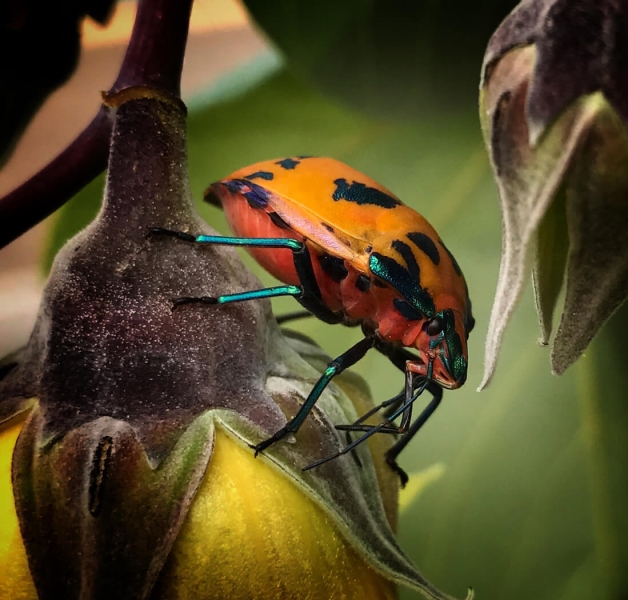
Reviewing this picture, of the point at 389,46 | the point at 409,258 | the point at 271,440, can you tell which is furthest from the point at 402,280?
the point at 389,46

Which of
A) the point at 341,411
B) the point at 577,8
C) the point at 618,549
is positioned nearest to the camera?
the point at 577,8

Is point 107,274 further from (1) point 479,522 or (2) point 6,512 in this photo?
(1) point 479,522

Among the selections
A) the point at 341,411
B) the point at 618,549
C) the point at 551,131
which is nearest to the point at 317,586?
the point at 341,411

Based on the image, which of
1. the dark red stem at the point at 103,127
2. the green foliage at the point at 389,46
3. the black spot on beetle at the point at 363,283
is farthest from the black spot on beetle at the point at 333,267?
the green foliage at the point at 389,46

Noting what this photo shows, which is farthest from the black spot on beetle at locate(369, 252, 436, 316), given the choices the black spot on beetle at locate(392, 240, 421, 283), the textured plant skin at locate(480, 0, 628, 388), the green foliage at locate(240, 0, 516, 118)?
the green foliage at locate(240, 0, 516, 118)

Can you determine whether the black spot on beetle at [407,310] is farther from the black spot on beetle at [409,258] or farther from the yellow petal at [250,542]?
the yellow petal at [250,542]

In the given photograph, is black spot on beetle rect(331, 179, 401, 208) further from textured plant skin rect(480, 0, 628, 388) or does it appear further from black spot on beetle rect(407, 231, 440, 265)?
textured plant skin rect(480, 0, 628, 388)
